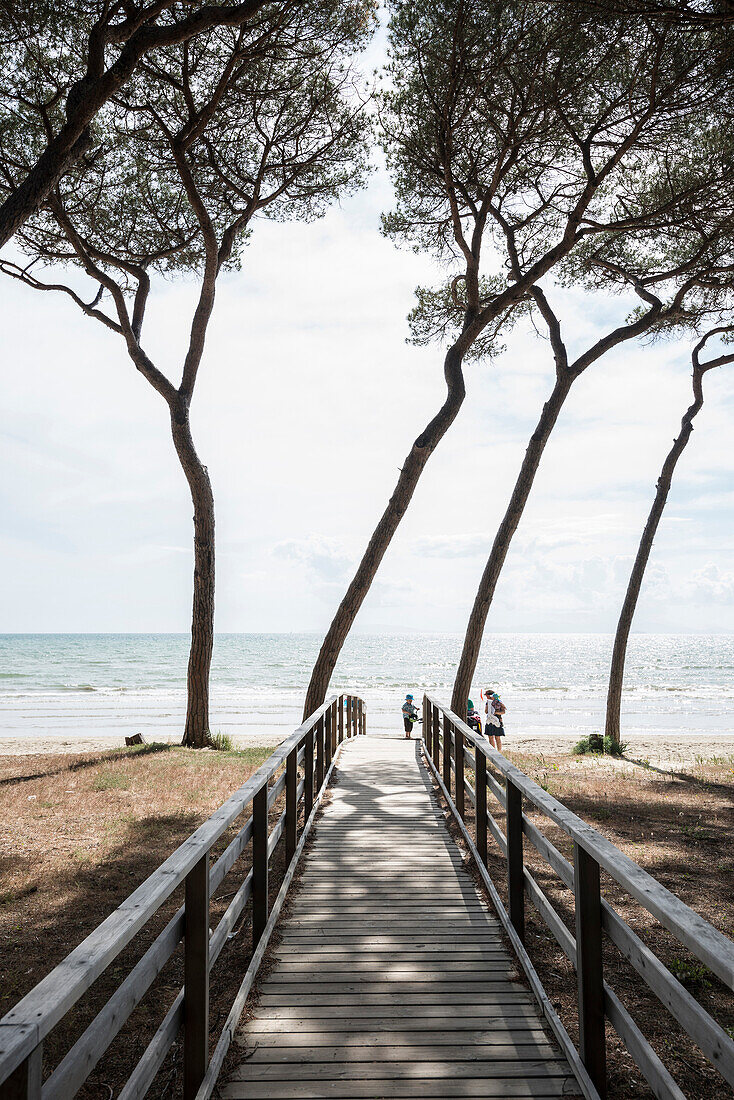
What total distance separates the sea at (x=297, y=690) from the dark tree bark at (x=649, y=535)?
24.3 feet

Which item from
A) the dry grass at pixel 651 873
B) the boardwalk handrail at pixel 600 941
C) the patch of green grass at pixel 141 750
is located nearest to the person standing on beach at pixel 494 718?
the dry grass at pixel 651 873

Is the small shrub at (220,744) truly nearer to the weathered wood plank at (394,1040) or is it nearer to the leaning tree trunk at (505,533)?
the leaning tree trunk at (505,533)

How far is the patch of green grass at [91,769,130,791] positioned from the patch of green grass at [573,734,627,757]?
8064mm

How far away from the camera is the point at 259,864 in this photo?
327cm

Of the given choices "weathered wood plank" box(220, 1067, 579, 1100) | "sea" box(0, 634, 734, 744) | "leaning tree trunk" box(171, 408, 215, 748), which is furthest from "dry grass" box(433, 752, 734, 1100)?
"sea" box(0, 634, 734, 744)

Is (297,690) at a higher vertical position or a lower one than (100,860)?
lower

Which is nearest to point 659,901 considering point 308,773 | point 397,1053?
point 397,1053

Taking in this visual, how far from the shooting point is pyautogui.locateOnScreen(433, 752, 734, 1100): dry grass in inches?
107

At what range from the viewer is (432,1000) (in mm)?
2785

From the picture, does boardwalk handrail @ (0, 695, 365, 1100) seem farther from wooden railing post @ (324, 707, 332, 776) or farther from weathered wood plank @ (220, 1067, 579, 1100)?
wooden railing post @ (324, 707, 332, 776)

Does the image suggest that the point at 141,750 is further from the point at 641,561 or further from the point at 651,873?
the point at 641,561

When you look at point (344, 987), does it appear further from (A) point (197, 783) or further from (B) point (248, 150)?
(B) point (248, 150)

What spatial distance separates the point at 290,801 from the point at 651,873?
2877mm

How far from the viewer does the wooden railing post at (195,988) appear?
2131mm
